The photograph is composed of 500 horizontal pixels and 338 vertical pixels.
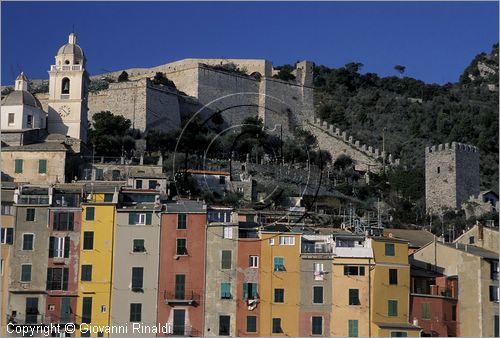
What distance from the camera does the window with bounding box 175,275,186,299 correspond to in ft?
141

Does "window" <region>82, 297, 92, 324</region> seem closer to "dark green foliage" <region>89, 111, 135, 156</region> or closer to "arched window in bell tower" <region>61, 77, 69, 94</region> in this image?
"arched window in bell tower" <region>61, 77, 69, 94</region>

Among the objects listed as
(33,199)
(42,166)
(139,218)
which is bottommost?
(139,218)

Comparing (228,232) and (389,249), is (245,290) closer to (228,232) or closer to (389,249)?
(228,232)

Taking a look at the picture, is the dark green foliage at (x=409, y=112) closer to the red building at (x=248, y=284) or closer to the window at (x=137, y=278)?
the red building at (x=248, y=284)

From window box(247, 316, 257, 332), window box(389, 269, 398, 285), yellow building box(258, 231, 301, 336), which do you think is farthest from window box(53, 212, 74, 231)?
window box(389, 269, 398, 285)

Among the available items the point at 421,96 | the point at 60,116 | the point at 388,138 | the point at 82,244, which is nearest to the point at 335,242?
the point at 82,244

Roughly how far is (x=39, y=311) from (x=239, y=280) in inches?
278

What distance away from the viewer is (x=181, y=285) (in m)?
43.3

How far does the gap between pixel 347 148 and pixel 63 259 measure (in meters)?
42.6

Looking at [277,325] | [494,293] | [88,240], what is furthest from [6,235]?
[494,293]

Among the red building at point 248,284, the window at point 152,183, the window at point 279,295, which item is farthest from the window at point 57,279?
the window at point 152,183

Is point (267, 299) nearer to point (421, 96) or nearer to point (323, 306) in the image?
point (323, 306)

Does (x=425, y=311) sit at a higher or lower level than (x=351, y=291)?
lower

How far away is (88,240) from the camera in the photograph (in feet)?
145
